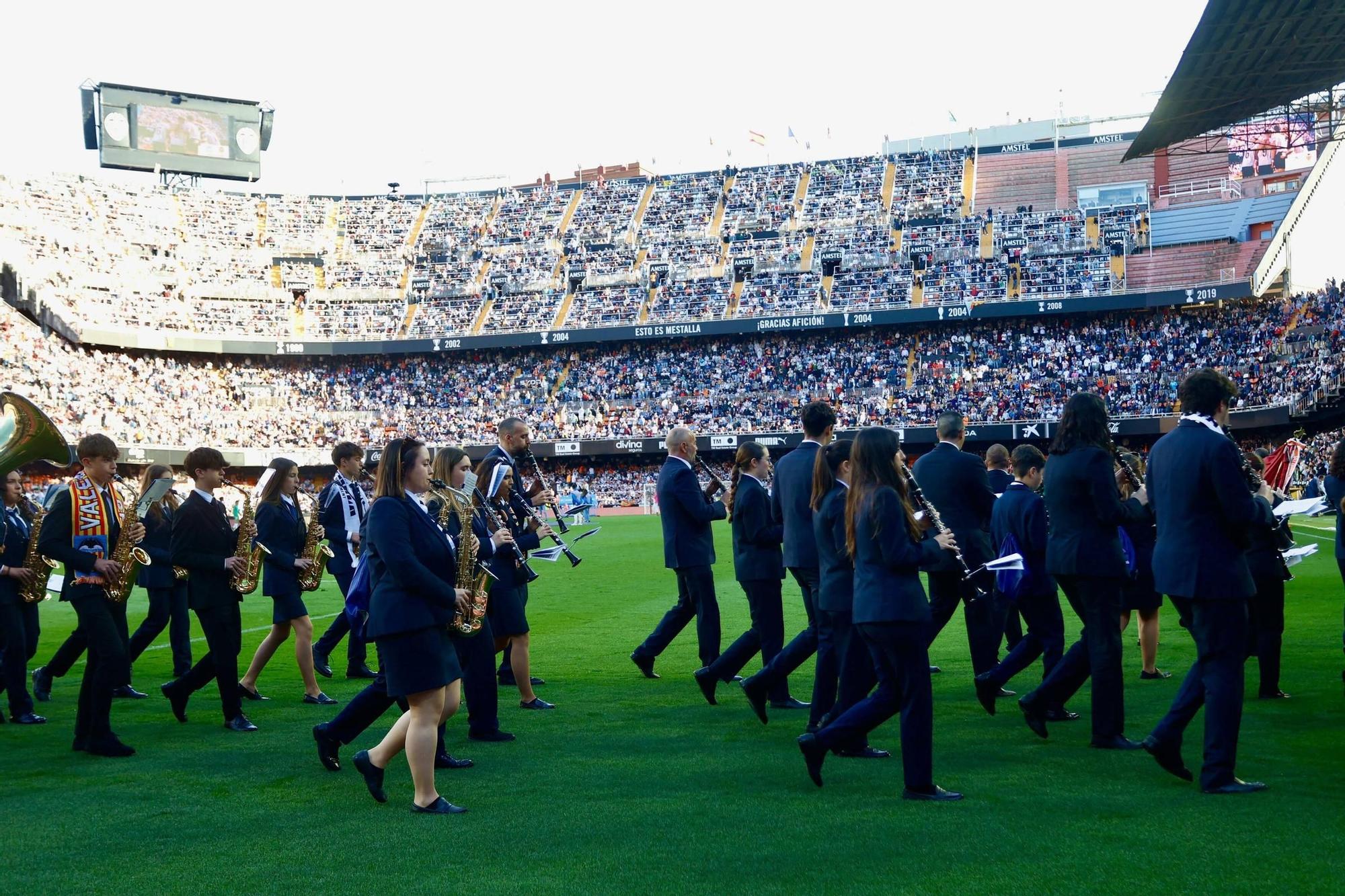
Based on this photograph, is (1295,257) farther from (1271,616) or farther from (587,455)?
(1271,616)

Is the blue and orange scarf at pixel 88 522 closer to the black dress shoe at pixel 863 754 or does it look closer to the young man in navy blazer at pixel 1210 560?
the black dress shoe at pixel 863 754

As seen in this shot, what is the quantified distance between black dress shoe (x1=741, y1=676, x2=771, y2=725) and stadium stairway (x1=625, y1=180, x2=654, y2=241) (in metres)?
51.0

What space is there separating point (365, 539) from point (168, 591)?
6.34 metres

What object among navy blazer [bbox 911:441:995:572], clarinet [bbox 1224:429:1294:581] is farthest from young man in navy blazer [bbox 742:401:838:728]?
clarinet [bbox 1224:429:1294:581]

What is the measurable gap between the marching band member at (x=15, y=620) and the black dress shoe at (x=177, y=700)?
1222 mm

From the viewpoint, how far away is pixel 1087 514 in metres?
7.75

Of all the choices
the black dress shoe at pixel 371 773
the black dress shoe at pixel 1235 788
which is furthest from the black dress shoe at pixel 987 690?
the black dress shoe at pixel 371 773

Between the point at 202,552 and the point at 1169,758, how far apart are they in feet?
22.8

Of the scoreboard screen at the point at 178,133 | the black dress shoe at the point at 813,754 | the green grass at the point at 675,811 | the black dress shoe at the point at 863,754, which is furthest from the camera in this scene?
the scoreboard screen at the point at 178,133

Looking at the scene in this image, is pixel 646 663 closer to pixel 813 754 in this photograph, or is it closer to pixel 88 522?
pixel 813 754

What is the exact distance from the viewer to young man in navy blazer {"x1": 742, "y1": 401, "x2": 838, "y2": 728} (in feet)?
29.1

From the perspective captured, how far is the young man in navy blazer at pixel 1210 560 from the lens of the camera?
6539 millimetres

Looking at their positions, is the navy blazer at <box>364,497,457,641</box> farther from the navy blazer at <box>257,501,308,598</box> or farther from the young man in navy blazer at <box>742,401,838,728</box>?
the navy blazer at <box>257,501,308,598</box>

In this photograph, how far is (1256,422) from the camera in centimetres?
4362
